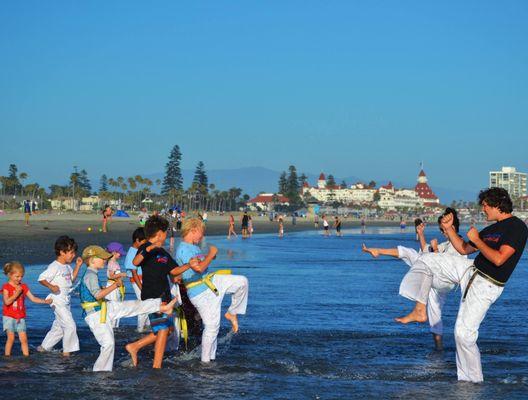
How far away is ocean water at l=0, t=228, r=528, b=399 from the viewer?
288 inches

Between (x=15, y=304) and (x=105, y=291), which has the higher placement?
(x=105, y=291)

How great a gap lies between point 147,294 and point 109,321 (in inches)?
18.2

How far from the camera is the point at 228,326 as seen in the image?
1145cm

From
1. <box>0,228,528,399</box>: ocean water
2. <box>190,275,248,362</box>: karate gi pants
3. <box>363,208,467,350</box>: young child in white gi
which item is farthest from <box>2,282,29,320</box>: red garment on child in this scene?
<box>363,208,467,350</box>: young child in white gi

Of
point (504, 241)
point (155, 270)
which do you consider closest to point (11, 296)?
point (155, 270)

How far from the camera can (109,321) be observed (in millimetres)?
7973

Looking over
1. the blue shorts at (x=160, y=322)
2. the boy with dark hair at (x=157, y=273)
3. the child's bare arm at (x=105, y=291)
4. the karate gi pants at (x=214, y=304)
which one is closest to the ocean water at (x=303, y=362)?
the karate gi pants at (x=214, y=304)

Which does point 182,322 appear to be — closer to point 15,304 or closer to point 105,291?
point 105,291

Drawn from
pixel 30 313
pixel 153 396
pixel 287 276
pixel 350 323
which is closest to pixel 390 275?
pixel 287 276

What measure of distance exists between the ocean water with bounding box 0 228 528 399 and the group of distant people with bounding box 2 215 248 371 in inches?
10.3

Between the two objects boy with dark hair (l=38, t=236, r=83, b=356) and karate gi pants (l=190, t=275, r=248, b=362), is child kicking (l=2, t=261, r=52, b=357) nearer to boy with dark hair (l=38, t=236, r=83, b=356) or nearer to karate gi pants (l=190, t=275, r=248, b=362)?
boy with dark hair (l=38, t=236, r=83, b=356)

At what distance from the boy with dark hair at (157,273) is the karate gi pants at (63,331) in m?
0.93

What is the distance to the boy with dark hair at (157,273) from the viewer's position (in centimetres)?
810

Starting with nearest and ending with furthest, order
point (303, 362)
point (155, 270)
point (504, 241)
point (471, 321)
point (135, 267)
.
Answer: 1. point (504, 241)
2. point (471, 321)
3. point (155, 270)
4. point (303, 362)
5. point (135, 267)
